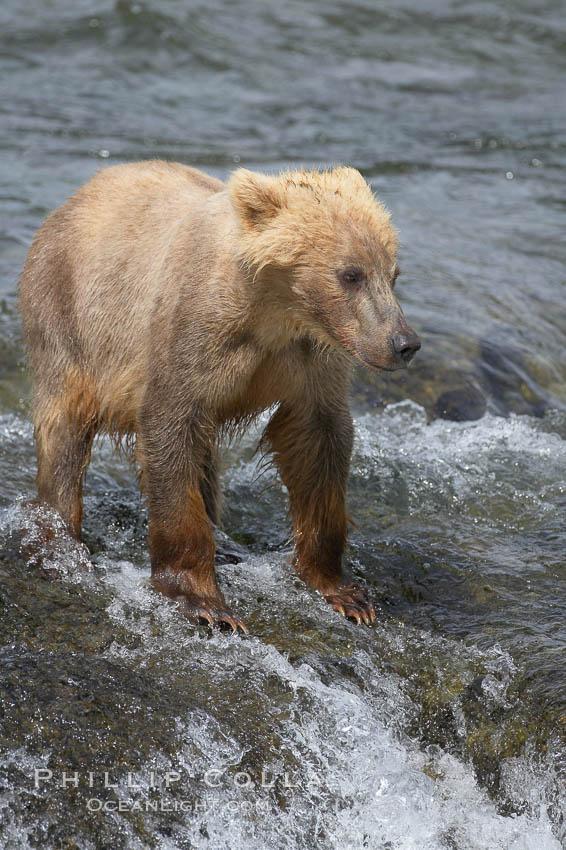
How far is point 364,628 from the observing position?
5199 mm

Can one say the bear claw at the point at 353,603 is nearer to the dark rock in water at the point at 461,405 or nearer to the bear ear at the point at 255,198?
the bear ear at the point at 255,198

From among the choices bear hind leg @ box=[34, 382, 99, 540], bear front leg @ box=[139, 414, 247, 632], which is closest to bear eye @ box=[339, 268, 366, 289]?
bear front leg @ box=[139, 414, 247, 632]

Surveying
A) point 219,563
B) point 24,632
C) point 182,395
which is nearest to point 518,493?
point 219,563

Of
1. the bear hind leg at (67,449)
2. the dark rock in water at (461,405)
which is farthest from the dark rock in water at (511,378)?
the bear hind leg at (67,449)

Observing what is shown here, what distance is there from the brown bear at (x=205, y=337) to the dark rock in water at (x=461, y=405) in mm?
2306

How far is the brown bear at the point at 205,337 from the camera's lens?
4434 millimetres

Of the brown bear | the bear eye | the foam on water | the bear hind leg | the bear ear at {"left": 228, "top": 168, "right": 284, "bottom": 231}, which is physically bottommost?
the foam on water

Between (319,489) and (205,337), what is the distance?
3.26 ft

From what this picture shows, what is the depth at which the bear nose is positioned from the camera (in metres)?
4.25

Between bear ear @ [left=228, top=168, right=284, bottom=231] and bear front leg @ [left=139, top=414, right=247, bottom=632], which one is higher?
bear ear @ [left=228, top=168, right=284, bottom=231]

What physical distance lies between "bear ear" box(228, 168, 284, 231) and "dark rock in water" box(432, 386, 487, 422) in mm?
3449

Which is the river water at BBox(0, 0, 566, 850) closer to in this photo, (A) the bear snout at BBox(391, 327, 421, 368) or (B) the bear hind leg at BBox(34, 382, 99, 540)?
(B) the bear hind leg at BBox(34, 382, 99, 540)

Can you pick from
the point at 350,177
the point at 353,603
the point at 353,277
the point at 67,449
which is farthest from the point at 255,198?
the point at 353,603

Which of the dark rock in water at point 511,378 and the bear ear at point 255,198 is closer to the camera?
the bear ear at point 255,198
